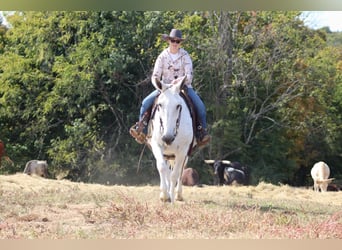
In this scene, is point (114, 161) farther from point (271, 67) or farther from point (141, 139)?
point (141, 139)

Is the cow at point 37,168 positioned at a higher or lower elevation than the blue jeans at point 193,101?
lower

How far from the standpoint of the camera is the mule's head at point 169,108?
9297 millimetres

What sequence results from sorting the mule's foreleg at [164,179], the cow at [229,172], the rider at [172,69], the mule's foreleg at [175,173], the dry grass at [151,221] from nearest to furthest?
the dry grass at [151,221], the mule's foreleg at [164,179], the mule's foreleg at [175,173], the rider at [172,69], the cow at [229,172]

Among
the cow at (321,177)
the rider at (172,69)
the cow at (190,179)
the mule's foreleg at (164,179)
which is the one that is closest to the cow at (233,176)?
the cow at (321,177)

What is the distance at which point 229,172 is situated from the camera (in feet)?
69.6

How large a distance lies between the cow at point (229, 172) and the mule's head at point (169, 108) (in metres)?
11.4

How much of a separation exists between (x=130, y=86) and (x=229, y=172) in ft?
13.2

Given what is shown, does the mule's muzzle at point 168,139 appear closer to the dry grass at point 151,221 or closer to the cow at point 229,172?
the dry grass at point 151,221

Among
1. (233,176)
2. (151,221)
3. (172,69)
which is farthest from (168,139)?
(233,176)

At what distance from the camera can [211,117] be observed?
76.3 feet

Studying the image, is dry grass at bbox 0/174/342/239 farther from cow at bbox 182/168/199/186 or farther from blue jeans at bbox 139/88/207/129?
cow at bbox 182/168/199/186

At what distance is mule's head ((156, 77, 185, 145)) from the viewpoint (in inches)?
366

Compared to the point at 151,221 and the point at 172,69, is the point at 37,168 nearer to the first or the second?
the point at 172,69

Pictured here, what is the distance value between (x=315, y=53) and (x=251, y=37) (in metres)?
4.16
